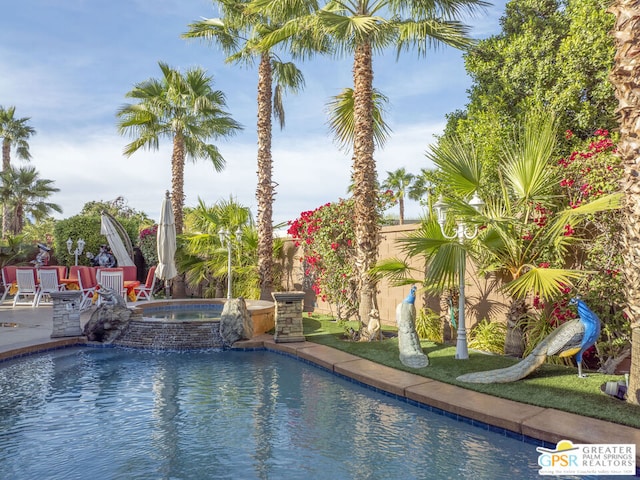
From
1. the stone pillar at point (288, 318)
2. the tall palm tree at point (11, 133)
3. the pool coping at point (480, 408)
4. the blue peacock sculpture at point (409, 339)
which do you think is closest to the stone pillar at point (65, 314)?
the pool coping at point (480, 408)

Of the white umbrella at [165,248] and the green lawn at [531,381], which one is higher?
the white umbrella at [165,248]

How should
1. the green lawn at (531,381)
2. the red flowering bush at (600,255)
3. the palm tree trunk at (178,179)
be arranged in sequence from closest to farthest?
the green lawn at (531,381), the red flowering bush at (600,255), the palm tree trunk at (178,179)

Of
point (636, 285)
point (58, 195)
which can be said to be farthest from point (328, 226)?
point (58, 195)

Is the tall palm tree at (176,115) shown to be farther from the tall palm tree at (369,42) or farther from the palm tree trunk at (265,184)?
the tall palm tree at (369,42)

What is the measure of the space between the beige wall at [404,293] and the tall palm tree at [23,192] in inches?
826

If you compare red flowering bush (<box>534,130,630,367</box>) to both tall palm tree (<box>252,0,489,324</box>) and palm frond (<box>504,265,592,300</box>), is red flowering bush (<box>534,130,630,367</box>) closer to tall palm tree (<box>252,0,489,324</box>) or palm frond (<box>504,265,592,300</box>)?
palm frond (<box>504,265,592,300</box>)

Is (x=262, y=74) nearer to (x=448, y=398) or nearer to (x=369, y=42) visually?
(x=369, y=42)

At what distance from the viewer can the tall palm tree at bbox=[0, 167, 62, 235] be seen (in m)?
25.6

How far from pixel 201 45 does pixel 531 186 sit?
12071 millimetres

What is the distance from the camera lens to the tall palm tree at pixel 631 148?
438 centimetres

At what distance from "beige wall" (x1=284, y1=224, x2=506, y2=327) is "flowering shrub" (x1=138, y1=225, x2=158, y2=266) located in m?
7.62

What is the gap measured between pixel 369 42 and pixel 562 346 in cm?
612

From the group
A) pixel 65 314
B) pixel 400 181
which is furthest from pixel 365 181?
pixel 400 181

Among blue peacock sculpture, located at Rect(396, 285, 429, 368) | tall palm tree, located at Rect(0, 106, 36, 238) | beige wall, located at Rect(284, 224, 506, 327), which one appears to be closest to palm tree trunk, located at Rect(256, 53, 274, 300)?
beige wall, located at Rect(284, 224, 506, 327)
